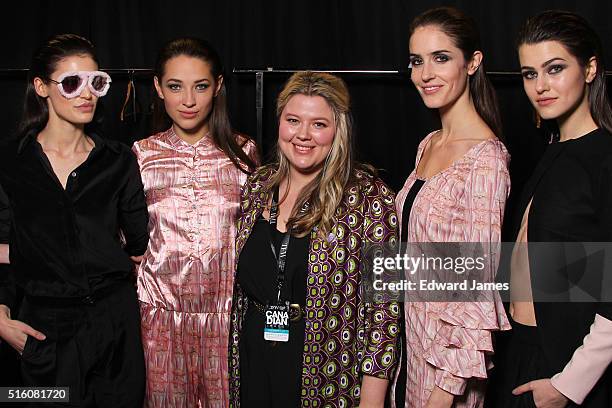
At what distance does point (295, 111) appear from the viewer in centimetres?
210

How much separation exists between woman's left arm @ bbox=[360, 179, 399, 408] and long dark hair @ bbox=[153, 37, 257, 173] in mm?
687

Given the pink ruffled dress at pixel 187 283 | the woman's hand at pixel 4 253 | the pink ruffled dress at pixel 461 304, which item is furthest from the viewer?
the pink ruffled dress at pixel 187 283

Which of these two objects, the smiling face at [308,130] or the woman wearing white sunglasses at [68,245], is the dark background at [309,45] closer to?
the woman wearing white sunglasses at [68,245]

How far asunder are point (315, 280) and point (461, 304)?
0.41 m

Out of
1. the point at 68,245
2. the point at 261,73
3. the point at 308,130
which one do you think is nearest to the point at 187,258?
the point at 68,245

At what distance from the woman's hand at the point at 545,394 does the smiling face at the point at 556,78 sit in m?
0.72

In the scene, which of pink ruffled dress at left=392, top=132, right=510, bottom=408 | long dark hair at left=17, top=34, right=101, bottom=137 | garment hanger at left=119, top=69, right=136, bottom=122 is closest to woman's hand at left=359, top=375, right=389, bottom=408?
pink ruffled dress at left=392, top=132, right=510, bottom=408

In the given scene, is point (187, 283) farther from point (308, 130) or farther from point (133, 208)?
point (308, 130)

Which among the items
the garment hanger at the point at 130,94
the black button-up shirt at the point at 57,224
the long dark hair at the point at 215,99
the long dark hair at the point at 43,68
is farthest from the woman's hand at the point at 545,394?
the garment hanger at the point at 130,94

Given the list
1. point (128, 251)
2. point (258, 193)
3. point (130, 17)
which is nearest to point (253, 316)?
point (258, 193)

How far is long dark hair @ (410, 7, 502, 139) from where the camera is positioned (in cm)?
211

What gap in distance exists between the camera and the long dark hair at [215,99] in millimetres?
2531

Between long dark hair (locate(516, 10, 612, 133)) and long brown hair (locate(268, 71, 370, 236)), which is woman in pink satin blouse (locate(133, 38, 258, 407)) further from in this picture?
long dark hair (locate(516, 10, 612, 133))

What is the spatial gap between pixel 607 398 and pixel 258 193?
114cm
